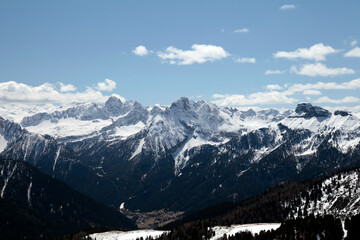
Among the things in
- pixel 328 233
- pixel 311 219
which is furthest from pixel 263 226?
pixel 328 233

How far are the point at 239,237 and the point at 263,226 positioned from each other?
20834mm

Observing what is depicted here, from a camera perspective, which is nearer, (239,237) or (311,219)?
(311,219)

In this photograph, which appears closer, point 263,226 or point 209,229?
point 263,226

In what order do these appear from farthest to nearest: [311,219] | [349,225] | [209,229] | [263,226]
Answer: [209,229], [263,226], [311,219], [349,225]

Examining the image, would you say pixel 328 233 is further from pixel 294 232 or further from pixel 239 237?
pixel 239 237

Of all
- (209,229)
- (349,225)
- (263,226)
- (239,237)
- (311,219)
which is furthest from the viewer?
(209,229)

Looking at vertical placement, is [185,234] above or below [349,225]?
below

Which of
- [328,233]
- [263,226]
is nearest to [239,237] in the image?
[263,226]

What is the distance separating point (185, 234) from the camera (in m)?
197

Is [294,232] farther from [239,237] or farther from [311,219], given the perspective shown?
[239,237]

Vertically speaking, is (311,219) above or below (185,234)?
above

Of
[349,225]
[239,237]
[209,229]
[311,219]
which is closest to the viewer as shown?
[349,225]

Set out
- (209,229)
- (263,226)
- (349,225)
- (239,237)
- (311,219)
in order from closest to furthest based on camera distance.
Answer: (349,225), (311,219), (239,237), (263,226), (209,229)

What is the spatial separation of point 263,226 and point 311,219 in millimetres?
35270
